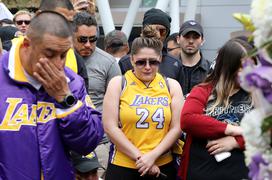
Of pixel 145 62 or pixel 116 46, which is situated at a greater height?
pixel 145 62

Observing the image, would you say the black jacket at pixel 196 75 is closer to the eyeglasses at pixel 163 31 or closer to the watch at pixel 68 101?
the eyeglasses at pixel 163 31

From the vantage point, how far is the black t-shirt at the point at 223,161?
362cm

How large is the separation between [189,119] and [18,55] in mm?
1353

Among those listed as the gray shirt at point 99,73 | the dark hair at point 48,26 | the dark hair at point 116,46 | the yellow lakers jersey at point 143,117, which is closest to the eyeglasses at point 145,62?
the yellow lakers jersey at point 143,117

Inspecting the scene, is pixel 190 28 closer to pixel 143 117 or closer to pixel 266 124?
pixel 143 117

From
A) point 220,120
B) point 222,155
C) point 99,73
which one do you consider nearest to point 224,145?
point 222,155

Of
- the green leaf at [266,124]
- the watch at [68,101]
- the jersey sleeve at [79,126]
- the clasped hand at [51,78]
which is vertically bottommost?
the jersey sleeve at [79,126]

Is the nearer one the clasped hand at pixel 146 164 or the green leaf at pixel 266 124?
the green leaf at pixel 266 124

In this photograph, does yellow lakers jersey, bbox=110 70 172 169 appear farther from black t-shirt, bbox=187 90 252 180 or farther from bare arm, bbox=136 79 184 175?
black t-shirt, bbox=187 90 252 180

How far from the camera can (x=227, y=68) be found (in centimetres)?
365

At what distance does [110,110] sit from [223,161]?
99 cm

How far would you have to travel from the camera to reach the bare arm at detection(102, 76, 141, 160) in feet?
13.3

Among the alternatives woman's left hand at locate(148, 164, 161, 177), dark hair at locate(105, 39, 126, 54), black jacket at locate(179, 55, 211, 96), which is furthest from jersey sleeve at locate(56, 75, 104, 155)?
dark hair at locate(105, 39, 126, 54)

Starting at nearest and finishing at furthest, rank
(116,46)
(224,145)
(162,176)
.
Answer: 1. (224,145)
2. (162,176)
3. (116,46)
